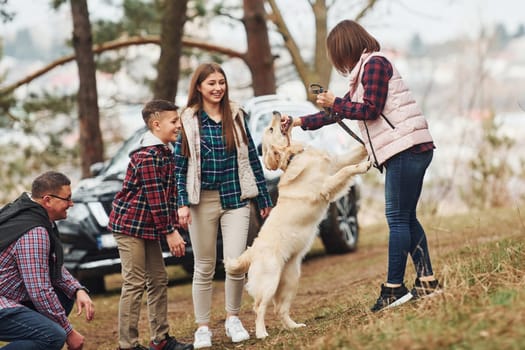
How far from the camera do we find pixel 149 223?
4.95m

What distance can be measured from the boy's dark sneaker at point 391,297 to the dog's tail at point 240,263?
2.90 ft

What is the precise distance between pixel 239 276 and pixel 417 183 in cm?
140

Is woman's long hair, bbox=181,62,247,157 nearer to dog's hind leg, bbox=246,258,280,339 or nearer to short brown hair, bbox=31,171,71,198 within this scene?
dog's hind leg, bbox=246,258,280,339

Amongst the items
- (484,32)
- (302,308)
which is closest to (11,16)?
(302,308)

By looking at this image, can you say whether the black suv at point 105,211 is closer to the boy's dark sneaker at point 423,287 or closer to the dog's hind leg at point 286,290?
the dog's hind leg at point 286,290

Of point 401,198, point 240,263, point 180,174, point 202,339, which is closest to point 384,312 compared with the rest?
point 401,198

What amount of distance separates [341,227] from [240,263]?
509 centimetres

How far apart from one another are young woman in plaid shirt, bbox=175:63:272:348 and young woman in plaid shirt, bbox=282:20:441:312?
746 mm

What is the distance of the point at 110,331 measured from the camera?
6.79 meters

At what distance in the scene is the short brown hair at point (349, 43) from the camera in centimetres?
471

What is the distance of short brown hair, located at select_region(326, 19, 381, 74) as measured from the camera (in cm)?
471

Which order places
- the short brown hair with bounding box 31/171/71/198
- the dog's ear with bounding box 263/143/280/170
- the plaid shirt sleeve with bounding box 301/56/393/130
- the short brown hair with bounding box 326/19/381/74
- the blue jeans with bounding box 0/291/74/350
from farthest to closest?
the dog's ear with bounding box 263/143/280/170 → the short brown hair with bounding box 326/19/381/74 → the plaid shirt sleeve with bounding box 301/56/393/130 → the short brown hair with bounding box 31/171/71/198 → the blue jeans with bounding box 0/291/74/350

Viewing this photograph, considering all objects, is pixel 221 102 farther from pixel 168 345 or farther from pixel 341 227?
pixel 341 227

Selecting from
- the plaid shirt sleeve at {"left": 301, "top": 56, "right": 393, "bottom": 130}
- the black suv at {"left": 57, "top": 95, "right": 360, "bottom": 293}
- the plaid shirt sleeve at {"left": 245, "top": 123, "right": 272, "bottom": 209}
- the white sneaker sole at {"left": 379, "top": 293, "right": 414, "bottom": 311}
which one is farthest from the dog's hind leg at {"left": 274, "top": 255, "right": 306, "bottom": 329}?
the black suv at {"left": 57, "top": 95, "right": 360, "bottom": 293}
